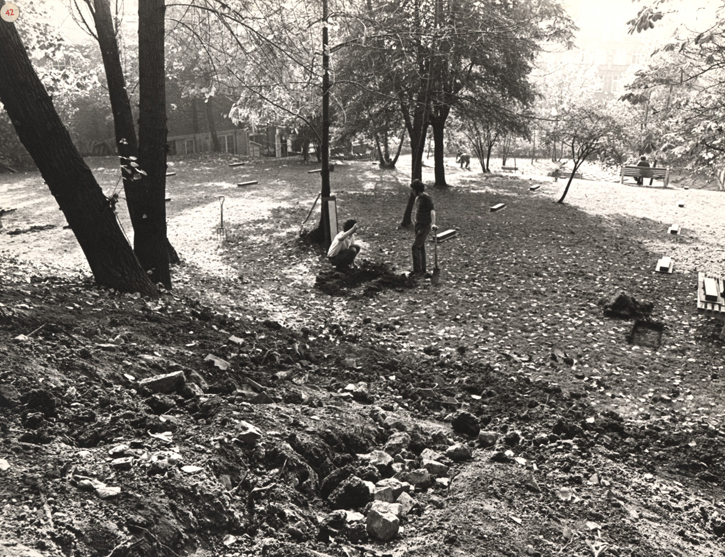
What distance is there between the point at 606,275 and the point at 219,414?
365 inches

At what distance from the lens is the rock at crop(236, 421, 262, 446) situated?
3.89 m

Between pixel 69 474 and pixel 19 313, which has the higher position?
pixel 19 313

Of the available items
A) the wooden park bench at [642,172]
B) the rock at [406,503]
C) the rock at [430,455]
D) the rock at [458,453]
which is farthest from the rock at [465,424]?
the wooden park bench at [642,172]

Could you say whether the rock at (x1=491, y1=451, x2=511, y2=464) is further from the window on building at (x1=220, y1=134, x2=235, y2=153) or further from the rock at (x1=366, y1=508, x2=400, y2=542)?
the window on building at (x1=220, y1=134, x2=235, y2=153)

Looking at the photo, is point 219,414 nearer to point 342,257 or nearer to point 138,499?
point 138,499

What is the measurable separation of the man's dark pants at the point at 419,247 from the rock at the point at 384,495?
295 inches

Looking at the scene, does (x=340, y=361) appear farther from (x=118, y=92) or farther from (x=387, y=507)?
(x=118, y=92)

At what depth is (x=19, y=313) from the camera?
5172mm

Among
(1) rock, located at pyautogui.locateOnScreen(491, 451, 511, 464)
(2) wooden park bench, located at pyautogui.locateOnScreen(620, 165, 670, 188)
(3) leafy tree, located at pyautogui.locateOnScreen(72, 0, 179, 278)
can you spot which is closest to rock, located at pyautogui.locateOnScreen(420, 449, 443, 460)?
(1) rock, located at pyautogui.locateOnScreen(491, 451, 511, 464)

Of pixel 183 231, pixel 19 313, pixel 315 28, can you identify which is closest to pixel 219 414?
pixel 19 313

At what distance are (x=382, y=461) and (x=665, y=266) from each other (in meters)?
9.75

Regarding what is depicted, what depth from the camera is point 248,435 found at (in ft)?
12.8

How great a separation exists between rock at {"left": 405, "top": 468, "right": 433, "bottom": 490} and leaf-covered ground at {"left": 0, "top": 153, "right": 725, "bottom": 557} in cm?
2

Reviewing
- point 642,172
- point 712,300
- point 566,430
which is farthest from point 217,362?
point 642,172
